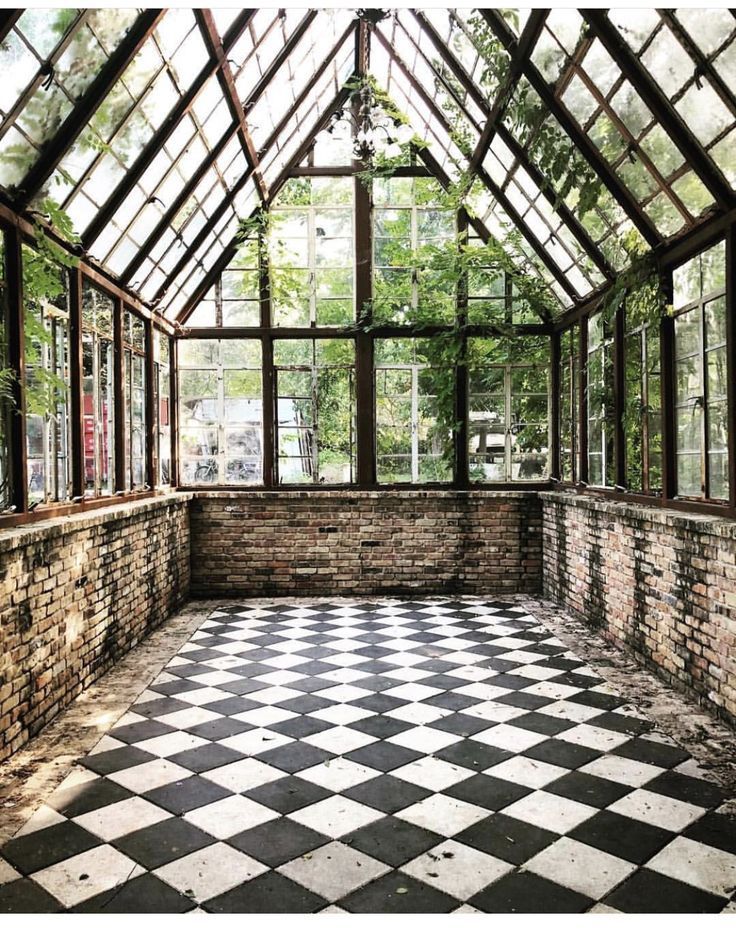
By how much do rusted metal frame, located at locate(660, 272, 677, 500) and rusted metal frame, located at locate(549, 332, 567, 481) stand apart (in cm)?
309

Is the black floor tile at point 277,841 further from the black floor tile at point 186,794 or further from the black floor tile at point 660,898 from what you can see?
the black floor tile at point 660,898

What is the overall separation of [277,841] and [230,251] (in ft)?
23.2

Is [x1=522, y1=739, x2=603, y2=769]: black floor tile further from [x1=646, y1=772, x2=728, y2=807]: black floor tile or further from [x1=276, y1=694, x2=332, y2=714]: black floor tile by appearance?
[x1=276, y1=694, x2=332, y2=714]: black floor tile

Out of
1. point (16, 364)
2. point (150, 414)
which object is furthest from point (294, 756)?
point (150, 414)

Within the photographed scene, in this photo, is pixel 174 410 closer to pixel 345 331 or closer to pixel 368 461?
pixel 345 331

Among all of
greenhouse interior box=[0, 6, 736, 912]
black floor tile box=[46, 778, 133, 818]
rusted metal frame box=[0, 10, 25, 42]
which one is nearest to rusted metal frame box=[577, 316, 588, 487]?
greenhouse interior box=[0, 6, 736, 912]

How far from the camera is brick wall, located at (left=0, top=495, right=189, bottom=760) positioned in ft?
13.1

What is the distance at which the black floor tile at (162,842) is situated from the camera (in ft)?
9.42

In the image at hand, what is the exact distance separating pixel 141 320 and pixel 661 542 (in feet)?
17.3

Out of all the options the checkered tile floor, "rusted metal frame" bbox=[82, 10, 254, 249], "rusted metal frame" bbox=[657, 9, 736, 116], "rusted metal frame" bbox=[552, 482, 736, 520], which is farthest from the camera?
"rusted metal frame" bbox=[82, 10, 254, 249]

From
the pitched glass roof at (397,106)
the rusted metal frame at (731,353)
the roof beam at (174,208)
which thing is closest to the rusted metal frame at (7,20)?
the pitched glass roof at (397,106)

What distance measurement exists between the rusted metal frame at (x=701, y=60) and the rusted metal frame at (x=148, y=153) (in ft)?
10.2

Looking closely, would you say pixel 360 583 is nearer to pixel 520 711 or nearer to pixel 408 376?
pixel 408 376

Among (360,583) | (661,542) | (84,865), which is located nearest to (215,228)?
(360,583)
